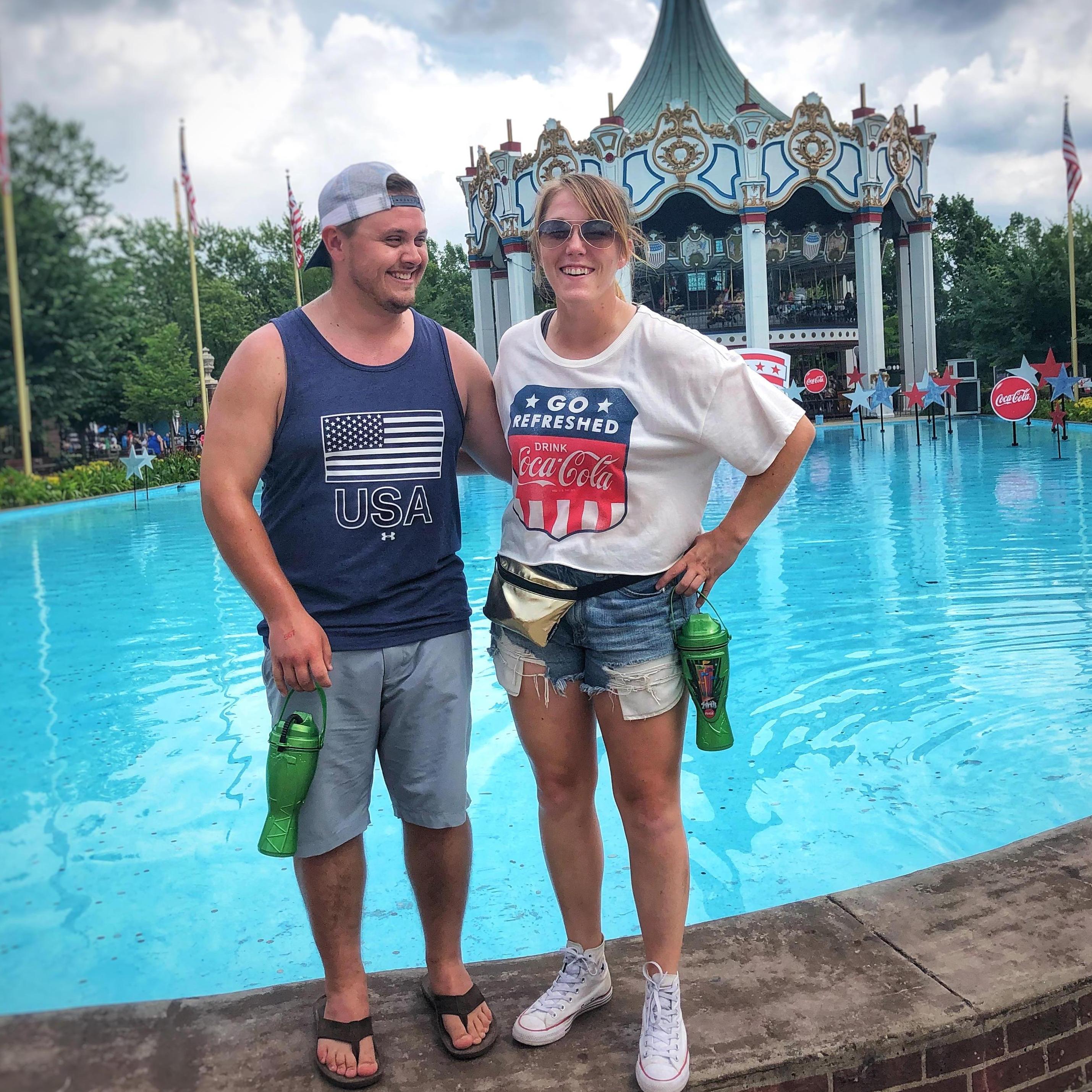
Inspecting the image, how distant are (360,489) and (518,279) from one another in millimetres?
32992

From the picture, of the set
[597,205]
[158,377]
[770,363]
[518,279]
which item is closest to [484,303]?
[518,279]

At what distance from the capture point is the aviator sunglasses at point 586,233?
216cm

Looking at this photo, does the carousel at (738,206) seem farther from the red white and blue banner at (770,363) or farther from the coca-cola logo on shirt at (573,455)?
the coca-cola logo on shirt at (573,455)

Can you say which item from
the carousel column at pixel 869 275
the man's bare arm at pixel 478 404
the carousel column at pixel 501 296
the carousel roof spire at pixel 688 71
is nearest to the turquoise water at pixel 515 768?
the man's bare arm at pixel 478 404

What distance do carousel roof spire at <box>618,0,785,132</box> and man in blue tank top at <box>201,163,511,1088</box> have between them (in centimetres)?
3594

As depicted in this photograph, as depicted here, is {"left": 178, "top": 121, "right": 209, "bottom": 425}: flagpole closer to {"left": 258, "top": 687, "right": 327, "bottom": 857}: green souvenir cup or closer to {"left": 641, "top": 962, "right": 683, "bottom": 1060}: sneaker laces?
{"left": 258, "top": 687, "right": 327, "bottom": 857}: green souvenir cup

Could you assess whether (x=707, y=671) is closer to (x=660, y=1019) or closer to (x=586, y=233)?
(x=660, y=1019)

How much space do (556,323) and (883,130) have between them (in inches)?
1369

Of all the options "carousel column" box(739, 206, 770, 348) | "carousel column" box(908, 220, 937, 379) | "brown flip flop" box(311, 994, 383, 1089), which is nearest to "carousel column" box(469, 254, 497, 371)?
"carousel column" box(739, 206, 770, 348)

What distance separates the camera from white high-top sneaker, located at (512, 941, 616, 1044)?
7.05 ft

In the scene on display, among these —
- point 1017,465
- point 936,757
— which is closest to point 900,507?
point 1017,465

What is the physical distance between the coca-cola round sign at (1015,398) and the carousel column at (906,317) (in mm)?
16273

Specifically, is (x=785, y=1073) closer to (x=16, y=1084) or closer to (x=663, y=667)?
(x=663, y=667)

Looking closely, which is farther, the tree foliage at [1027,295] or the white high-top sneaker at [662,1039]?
the tree foliage at [1027,295]
